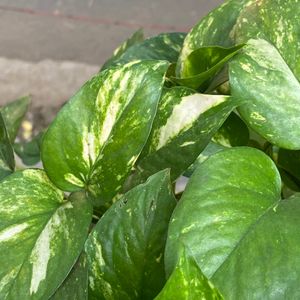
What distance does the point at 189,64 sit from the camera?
54 centimetres

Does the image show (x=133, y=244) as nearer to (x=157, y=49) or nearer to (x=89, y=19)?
(x=157, y=49)

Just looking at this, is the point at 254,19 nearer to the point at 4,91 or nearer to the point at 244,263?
the point at 244,263

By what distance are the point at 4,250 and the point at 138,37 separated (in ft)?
1.22

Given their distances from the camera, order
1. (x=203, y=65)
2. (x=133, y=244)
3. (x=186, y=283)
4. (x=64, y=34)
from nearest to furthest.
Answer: (x=186, y=283) < (x=133, y=244) < (x=203, y=65) < (x=64, y=34)

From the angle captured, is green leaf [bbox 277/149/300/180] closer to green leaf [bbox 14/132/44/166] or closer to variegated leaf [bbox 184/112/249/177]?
variegated leaf [bbox 184/112/249/177]

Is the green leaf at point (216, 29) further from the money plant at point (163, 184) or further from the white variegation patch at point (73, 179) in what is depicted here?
the white variegation patch at point (73, 179)

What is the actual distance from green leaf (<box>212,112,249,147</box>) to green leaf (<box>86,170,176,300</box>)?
145 mm

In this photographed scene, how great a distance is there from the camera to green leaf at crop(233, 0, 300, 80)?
0.48 metres

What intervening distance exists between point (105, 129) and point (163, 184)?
0.27 ft

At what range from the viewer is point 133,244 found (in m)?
0.43

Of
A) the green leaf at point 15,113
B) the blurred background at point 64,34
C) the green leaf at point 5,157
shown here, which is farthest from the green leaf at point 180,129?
the blurred background at point 64,34

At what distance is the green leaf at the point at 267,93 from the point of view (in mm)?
462

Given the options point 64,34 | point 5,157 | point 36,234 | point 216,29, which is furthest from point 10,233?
point 64,34

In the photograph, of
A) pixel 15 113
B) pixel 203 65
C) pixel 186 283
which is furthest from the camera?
pixel 15 113
